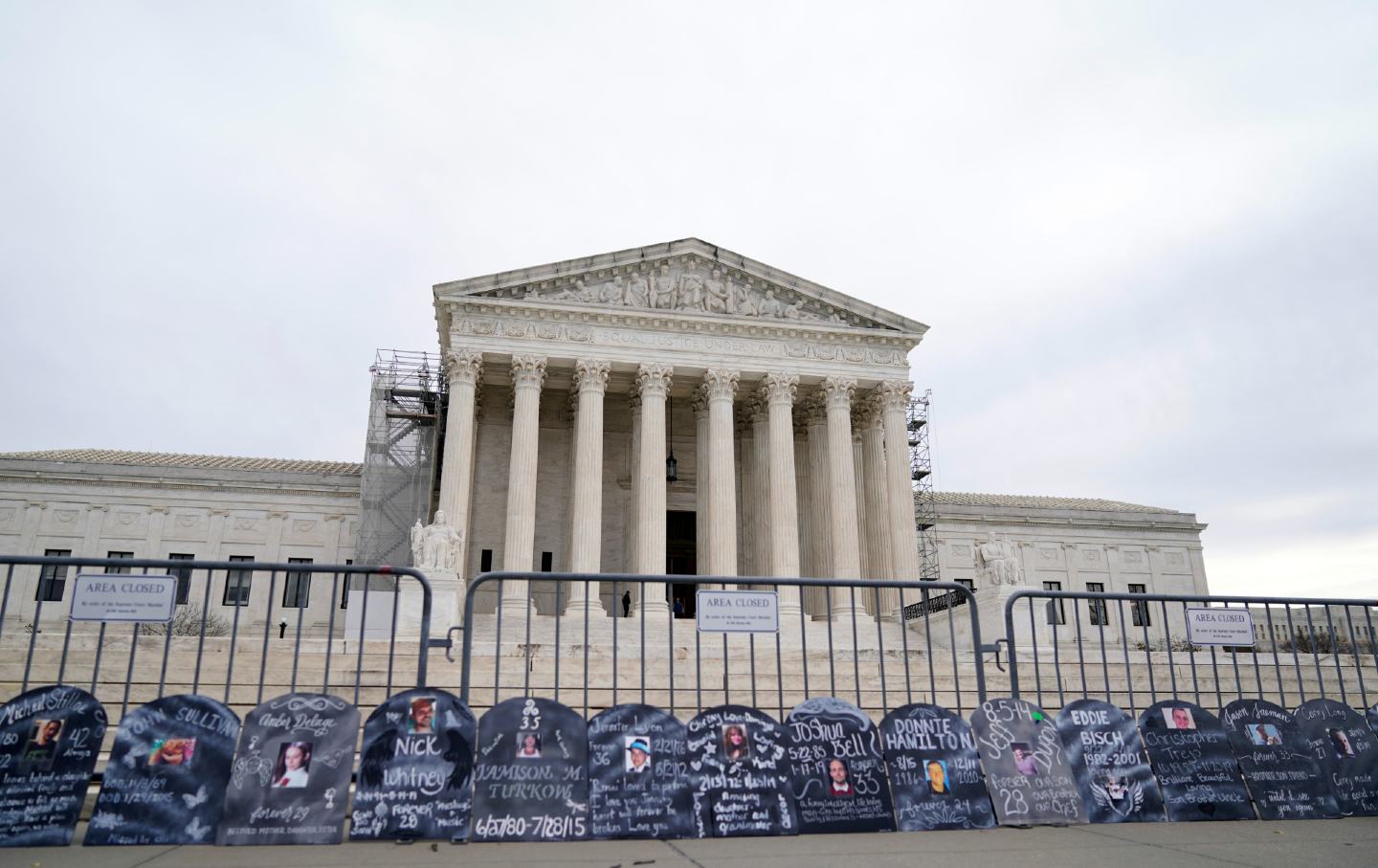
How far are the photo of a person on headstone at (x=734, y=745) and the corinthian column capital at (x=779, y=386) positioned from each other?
23.4 meters

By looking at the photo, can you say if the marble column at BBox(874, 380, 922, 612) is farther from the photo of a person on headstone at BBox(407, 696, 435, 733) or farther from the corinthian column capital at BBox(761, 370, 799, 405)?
the photo of a person on headstone at BBox(407, 696, 435, 733)

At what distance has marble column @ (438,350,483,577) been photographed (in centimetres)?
2636

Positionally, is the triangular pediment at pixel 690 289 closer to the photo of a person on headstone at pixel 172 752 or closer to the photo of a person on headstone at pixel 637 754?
the photo of a person on headstone at pixel 172 752

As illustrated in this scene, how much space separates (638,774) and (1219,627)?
6.23 m

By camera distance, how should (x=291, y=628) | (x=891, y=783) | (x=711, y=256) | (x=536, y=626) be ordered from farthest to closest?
1. (x=291, y=628)
2. (x=711, y=256)
3. (x=536, y=626)
4. (x=891, y=783)

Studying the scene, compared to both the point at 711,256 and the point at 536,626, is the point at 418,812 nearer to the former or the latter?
the point at 536,626

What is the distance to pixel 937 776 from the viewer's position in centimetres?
678

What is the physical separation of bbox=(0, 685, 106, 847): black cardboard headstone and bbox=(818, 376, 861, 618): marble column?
76.6 feet

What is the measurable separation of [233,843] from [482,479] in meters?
26.4

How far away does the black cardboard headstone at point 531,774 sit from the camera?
6.07m

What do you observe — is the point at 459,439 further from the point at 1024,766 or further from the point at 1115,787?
the point at 1115,787

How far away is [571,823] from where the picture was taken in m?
6.10

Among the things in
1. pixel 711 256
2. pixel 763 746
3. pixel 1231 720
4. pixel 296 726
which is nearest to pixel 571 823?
pixel 763 746

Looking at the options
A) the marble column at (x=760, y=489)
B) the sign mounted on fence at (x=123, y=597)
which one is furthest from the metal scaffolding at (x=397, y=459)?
the sign mounted on fence at (x=123, y=597)
